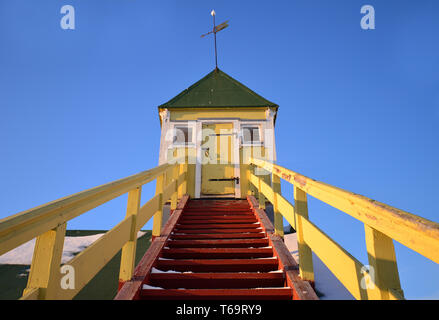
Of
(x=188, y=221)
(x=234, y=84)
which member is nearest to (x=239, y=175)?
(x=188, y=221)

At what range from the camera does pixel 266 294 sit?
2.42 meters

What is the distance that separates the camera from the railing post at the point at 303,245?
2389mm

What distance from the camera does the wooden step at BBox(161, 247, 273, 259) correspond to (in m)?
3.41

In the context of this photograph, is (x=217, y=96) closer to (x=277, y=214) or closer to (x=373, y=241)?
(x=277, y=214)

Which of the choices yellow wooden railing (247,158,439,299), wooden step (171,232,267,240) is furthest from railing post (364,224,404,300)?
wooden step (171,232,267,240)

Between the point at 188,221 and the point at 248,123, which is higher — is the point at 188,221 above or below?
below

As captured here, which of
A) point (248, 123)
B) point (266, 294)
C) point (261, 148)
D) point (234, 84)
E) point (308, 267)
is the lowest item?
point (266, 294)

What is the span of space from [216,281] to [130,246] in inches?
44.2

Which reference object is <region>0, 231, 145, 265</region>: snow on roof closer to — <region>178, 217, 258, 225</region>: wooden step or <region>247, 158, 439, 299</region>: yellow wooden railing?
<region>178, 217, 258, 225</region>: wooden step

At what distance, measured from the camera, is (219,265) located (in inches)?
123

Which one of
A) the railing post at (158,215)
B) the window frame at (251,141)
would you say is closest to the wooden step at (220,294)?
the railing post at (158,215)

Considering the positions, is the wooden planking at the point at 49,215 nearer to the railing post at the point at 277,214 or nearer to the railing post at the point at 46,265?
the railing post at the point at 46,265
